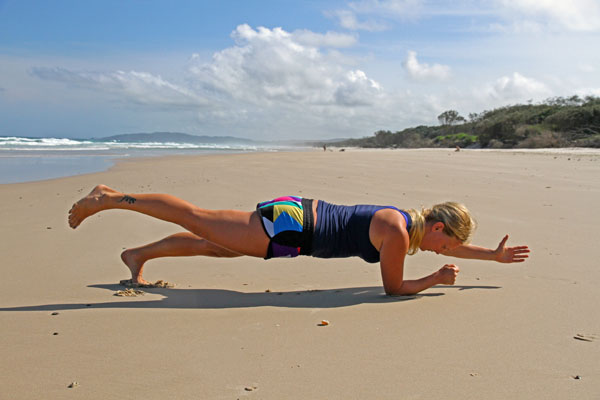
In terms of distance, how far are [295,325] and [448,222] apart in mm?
1222

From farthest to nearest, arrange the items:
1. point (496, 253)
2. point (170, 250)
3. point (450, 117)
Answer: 1. point (450, 117)
2. point (170, 250)
3. point (496, 253)

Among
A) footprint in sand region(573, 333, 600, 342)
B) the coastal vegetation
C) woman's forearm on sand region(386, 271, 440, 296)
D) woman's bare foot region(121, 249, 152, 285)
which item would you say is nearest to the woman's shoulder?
woman's forearm on sand region(386, 271, 440, 296)

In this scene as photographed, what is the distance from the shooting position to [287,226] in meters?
3.26

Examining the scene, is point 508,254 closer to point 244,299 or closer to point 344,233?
point 344,233

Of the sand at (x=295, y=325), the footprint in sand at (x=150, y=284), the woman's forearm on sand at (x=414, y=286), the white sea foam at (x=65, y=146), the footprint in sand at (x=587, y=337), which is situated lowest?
the footprint in sand at (x=150, y=284)

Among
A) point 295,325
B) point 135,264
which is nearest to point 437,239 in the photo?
point 295,325

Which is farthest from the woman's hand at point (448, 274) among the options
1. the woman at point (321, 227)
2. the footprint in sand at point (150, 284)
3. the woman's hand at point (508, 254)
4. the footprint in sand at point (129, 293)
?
the footprint in sand at point (129, 293)

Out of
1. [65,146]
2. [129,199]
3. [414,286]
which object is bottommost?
[414,286]

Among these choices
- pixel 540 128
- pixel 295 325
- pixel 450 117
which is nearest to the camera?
pixel 295 325

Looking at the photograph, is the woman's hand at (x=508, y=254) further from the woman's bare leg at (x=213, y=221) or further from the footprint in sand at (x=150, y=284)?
the footprint in sand at (x=150, y=284)

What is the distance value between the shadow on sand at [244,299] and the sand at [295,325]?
0.01 m

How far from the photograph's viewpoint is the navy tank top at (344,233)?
3.30 m

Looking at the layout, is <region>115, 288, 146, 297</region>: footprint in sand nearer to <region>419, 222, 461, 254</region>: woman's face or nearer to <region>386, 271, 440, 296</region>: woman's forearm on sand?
<region>386, 271, 440, 296</region>: woman's forearm on sand

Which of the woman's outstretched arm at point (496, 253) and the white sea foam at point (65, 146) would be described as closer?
the woman's outstretched arm at point (496, 253)
